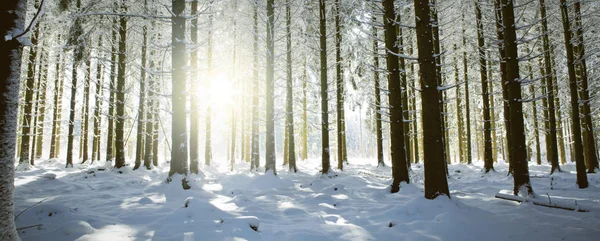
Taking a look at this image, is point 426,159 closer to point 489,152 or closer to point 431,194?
point 431,194

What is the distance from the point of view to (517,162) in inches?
249

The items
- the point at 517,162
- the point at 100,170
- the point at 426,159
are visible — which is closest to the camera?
the point at 426,159

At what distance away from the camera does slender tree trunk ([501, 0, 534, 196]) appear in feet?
20.5

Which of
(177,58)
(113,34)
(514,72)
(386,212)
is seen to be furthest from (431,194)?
(113,34)

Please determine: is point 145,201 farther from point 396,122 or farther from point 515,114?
point 515,114

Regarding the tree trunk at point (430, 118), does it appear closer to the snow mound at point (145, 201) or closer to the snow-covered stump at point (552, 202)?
the snow-covered stump at point (552, 202)

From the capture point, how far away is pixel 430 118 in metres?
5.81

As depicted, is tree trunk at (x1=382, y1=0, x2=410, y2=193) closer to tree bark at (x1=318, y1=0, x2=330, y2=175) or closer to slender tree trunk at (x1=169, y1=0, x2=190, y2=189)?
tree bark at (x1=318, y1=0, x2=330, y2=175)

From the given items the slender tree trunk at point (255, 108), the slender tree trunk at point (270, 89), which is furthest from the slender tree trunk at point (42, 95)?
the slender tree trunk at point (270, 89)

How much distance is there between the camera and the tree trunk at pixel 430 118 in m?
Answer: 5.70

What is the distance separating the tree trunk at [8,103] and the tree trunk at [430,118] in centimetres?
656

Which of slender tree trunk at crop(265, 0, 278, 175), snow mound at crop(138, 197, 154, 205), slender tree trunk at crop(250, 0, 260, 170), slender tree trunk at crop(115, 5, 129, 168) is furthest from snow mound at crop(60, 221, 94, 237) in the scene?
slender tree trunk at crop(250, 0, 260, 170)

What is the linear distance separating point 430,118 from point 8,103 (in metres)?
6.68

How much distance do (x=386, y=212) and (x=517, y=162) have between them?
3.69 metres
